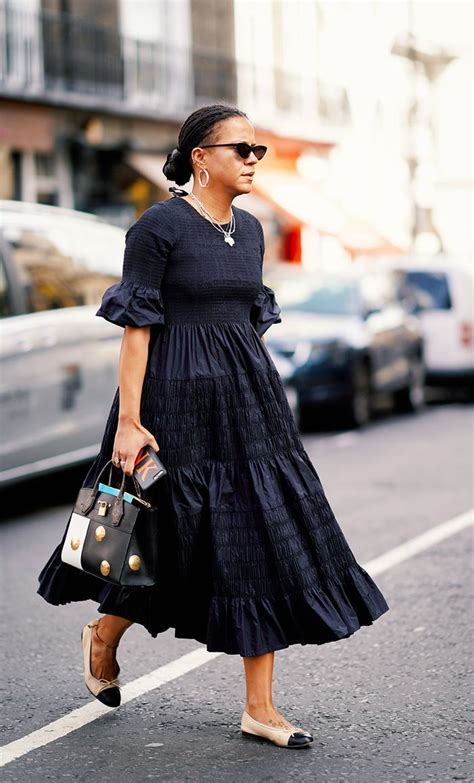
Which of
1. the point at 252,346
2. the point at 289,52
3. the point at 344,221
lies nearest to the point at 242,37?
the point at 289,52

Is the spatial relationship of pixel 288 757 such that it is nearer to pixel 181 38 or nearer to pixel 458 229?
pixel 181 38

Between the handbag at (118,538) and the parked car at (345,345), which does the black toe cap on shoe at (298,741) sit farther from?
the parked car at (345,345)

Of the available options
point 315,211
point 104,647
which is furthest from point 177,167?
point 315,211

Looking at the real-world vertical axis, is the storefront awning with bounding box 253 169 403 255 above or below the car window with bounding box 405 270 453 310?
above

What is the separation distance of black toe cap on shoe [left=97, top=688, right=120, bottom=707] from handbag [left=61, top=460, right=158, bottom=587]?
0.55 meters

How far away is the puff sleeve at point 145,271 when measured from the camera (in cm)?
427

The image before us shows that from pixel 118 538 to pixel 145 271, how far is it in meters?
0.78

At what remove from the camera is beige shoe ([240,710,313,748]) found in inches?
169

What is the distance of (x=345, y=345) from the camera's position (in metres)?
13.8

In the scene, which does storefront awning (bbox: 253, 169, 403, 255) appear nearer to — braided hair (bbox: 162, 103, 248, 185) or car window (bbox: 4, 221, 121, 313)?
car window (bbox: 4, 221, 121, 313)

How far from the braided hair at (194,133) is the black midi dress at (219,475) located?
129 millimetres

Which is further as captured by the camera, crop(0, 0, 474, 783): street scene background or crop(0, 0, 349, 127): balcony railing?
crop(0, 0, 349, 127): balcony railing

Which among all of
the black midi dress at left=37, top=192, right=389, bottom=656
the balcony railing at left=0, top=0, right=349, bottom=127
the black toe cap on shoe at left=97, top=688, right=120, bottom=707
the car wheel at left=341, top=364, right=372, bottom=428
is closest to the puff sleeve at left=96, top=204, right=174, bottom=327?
the black midi dress at left=37, top=192, right=389, bottom=656

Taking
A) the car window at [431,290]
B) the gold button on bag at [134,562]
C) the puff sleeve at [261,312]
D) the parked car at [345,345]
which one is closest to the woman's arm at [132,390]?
the gold button on bag at [134,562]
